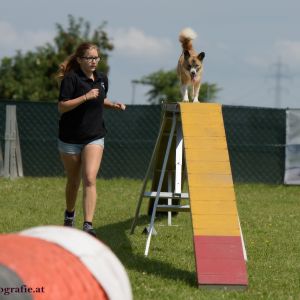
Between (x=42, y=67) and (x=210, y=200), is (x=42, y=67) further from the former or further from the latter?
(x=210, y=200)

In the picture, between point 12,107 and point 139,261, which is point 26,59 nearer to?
point 12,107

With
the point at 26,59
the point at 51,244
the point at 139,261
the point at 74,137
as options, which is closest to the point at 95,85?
the point at 74,137

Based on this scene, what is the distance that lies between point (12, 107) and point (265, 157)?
5529 mm

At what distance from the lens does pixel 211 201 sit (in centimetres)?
745

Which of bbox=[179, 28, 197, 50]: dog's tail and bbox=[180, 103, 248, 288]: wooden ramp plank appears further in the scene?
bbox=[179, 28, 197, 50]: dog's tail

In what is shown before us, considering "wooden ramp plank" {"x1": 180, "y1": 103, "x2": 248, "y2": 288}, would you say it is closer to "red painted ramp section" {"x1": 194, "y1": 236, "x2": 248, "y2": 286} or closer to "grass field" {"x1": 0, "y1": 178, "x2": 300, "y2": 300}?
"red painted ramp section" {"x1": 194, "y1": 236, "x2": 248, "y2": 286}

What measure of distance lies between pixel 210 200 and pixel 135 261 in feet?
3.40

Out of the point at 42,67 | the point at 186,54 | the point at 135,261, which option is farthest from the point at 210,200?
the point at 42,67

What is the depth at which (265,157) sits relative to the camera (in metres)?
17.4

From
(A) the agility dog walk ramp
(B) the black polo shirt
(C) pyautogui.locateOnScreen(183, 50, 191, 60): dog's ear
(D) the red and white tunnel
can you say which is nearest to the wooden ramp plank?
(A) the agility dog walk ramp

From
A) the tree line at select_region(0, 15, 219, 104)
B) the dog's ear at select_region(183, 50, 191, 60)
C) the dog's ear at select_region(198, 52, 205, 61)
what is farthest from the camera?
the tree line at select_region(0, 15, 219, 104)

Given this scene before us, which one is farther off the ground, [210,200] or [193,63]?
[193,63]

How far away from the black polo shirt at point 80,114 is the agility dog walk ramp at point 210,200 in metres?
0.87

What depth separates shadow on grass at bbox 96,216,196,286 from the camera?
721 cm
